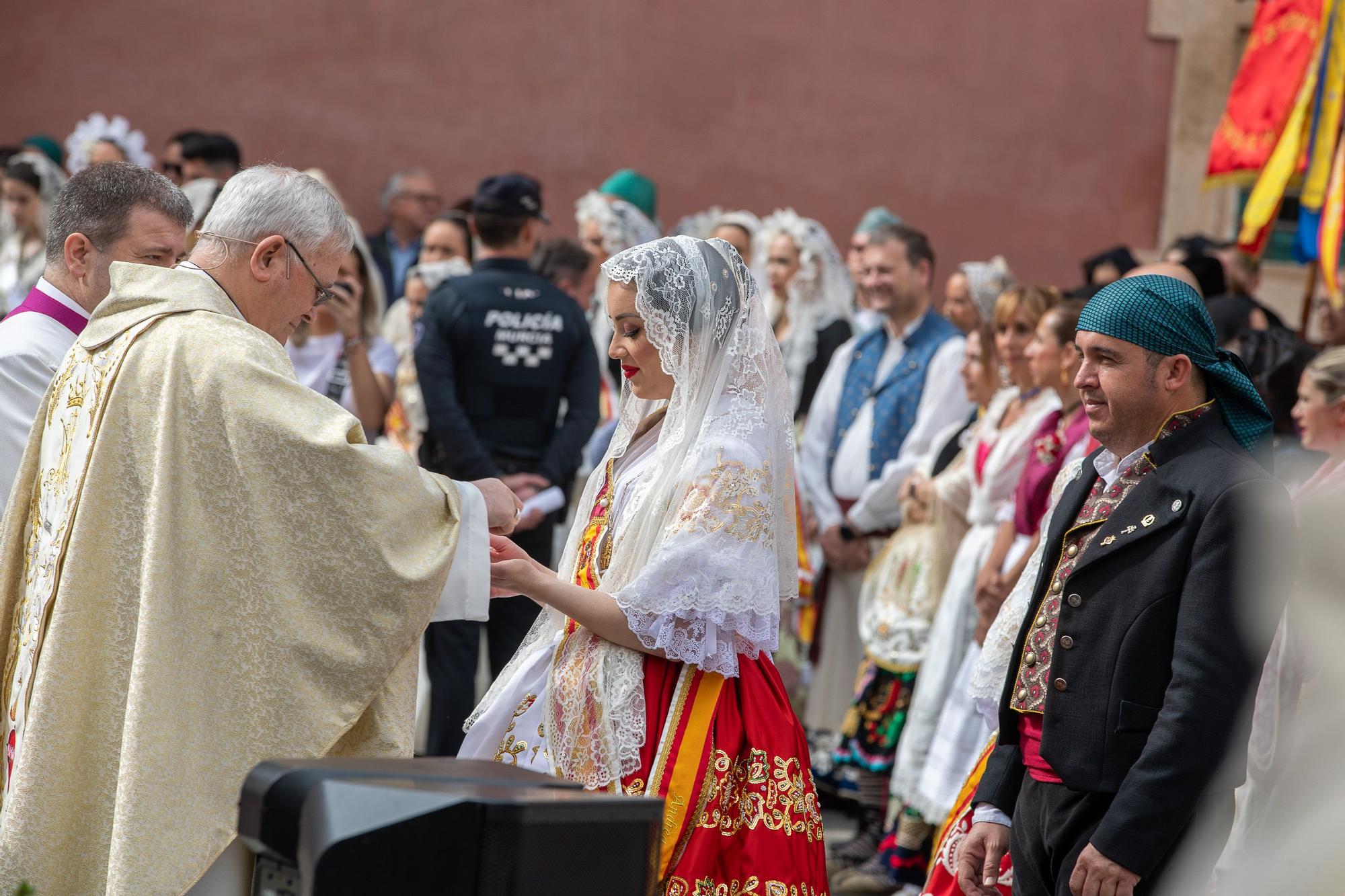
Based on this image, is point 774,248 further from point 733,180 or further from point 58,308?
point 58,308

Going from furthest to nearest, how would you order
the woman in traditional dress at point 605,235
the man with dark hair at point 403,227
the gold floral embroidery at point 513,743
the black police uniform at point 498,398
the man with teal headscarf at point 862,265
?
the man with dark hair at point 403,227 → the woman in traditional dress at point 605,235 → the man with teal headscarf at point 862,265 → the black police uniform at point 498,398 → the gold floral embroidery at point 513,743

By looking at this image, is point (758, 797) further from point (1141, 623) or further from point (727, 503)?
point (1141, 623)

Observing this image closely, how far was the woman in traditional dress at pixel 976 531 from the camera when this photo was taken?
5066mm

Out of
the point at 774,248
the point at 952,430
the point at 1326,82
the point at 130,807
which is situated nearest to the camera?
the point at 130,807

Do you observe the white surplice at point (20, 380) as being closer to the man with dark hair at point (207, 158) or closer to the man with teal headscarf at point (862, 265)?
the man with teal headscarf at point (862, 265)

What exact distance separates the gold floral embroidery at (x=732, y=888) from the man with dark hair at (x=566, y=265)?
14.4 feet

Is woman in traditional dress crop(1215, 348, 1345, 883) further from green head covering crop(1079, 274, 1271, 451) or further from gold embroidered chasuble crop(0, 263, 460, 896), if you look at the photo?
gold embroidered chasuble crop(0, 263, 460, 896)

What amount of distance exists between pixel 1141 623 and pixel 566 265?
475 centimetres

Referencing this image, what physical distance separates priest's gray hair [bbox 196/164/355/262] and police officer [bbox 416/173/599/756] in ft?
9.10

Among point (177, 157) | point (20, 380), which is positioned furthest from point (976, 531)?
point (177, 157)

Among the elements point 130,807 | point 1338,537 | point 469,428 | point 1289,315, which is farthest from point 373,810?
point 1289,315

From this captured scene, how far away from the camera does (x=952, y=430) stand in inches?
232

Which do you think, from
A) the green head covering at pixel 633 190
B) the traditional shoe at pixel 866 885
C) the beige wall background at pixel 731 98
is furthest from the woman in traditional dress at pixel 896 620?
the beige wall background at pixel 731 98

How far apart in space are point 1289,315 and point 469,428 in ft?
23.3
